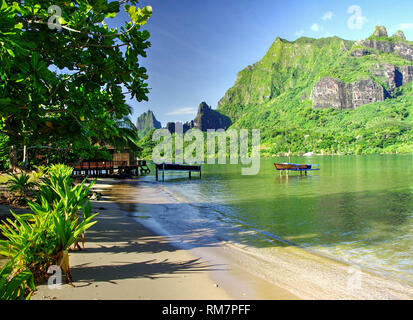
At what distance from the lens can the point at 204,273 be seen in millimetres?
6008

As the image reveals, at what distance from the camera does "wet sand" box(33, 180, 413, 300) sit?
4.85 meters

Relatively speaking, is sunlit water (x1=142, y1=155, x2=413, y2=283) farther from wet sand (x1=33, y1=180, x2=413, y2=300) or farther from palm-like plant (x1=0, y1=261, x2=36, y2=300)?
palm-like plant (x1=0, y1=261, x2=36, y2=300)

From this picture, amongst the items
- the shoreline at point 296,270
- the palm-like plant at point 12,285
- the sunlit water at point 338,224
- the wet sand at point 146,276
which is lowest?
the sunlit water at point 338,224

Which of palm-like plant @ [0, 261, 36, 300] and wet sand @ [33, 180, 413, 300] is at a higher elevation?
palm-like plant @ [0, 261, 36, 300]

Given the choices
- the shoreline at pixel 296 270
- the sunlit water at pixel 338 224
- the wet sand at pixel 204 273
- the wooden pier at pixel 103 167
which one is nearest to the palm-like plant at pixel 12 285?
the wet sand at pixel 204 273

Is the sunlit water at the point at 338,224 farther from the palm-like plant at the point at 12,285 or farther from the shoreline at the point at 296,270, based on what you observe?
the palm-like plant at the point at 12,285

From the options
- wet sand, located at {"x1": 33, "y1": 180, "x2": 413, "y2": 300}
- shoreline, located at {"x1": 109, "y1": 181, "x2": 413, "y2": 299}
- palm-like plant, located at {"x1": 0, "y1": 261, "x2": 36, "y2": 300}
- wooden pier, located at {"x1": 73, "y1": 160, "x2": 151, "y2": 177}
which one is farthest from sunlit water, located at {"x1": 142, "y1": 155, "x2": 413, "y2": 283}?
wooden pier, located at {"x1": 73, "y1": 160, "x2": 151, "y2": 177}

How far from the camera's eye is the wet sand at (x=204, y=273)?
15.9 feet

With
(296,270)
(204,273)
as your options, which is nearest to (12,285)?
(204,273)

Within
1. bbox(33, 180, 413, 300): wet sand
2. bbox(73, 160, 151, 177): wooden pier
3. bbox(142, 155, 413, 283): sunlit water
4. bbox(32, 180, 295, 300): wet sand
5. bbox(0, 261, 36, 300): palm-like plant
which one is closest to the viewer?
bbox(0, 261, 36, 300): palm-like plant

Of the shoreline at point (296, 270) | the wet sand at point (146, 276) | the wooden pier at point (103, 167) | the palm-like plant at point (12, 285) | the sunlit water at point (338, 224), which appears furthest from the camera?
the wooden pier at point (103, 167)

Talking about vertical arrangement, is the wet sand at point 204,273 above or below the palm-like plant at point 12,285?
below

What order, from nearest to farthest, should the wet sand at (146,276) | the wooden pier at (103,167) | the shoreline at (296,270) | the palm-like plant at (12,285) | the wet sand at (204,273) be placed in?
the palm-like plant at (12,285) → the wet sand at (146,276) → the wet sand at (204,273) → the shoreline at (296,270) → the wooden pier at (103,167)

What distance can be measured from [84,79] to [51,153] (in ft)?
76.2
